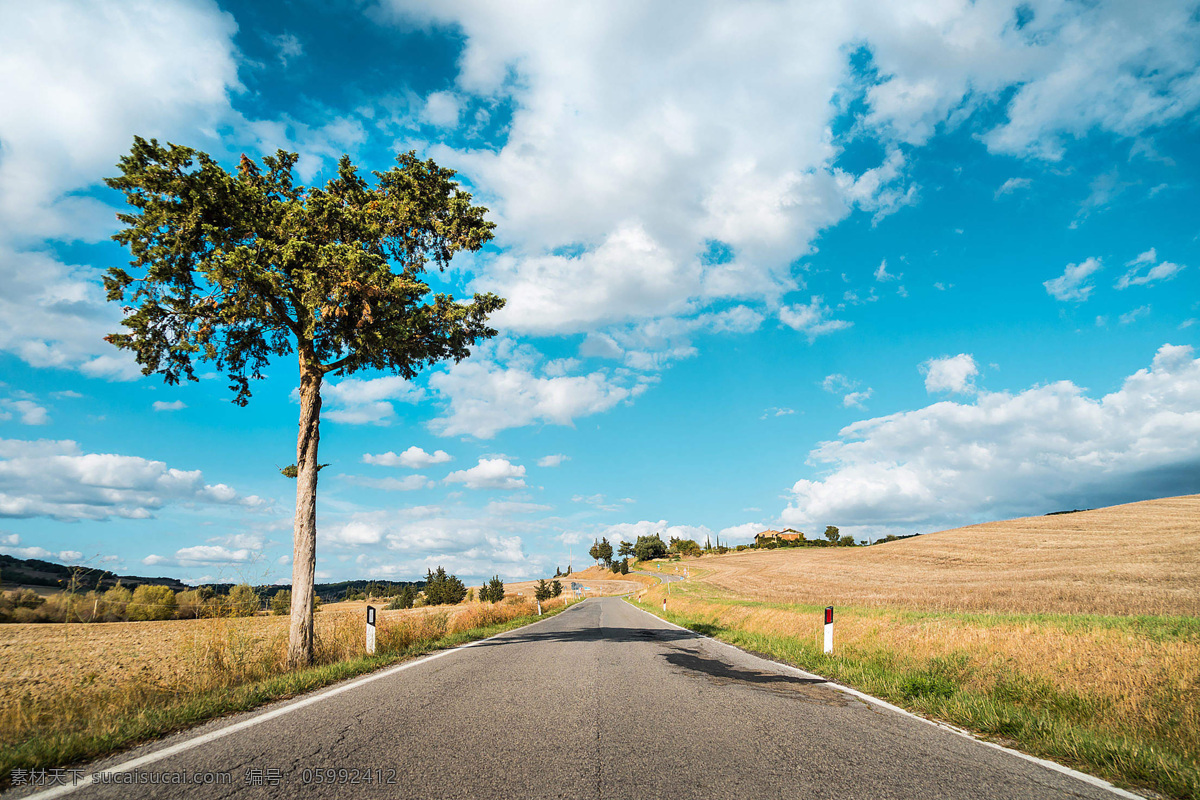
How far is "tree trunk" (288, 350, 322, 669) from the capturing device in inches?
390

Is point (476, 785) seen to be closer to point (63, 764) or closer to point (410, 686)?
point (63, 764)

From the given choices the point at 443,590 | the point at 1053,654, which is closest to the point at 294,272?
the point at 1053,654

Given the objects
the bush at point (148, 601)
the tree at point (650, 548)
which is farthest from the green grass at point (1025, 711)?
the tree at point (650, 548)

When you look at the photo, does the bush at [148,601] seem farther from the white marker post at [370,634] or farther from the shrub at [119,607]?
the white marker post at [370,634]

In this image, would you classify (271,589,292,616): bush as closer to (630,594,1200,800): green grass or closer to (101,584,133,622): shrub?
(630,594,1200,800): green grass

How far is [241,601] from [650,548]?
484 feet

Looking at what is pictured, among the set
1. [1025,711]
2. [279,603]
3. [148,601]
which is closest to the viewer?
[1025,711]

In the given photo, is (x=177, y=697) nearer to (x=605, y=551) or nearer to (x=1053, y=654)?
(x=1053, y=654)

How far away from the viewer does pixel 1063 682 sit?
23.8 feet

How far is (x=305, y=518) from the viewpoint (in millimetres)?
10617

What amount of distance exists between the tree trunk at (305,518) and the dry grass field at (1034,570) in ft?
78.5

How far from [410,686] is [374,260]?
7.71 metres

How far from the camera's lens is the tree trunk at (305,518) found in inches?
390

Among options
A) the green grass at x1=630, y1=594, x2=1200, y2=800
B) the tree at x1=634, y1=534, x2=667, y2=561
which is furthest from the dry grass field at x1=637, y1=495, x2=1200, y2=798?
the tree at x1=634, y1=534, x2=667, y2=561
